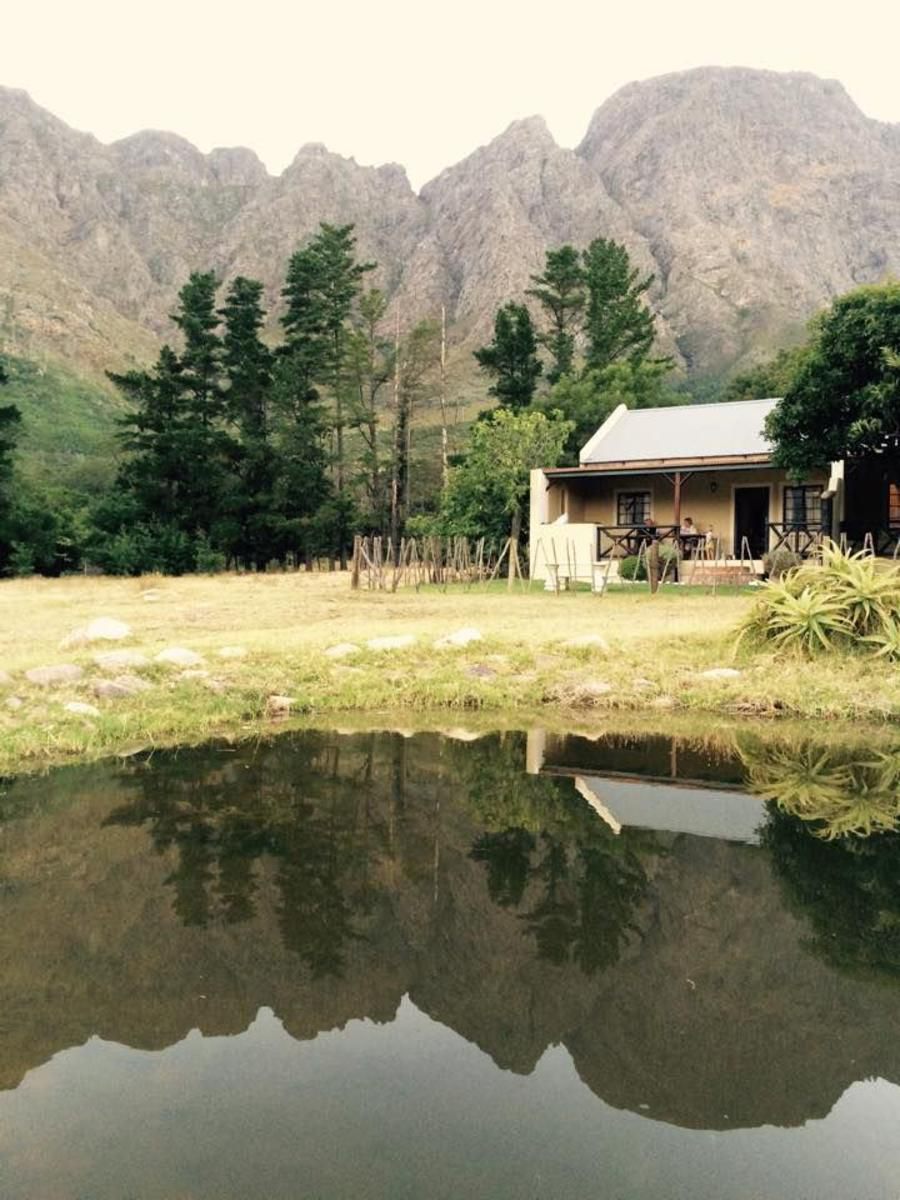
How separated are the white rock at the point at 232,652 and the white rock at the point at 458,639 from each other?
7.30 feet

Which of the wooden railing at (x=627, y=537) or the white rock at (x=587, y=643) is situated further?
the wooden railing at (x=627, y=537)

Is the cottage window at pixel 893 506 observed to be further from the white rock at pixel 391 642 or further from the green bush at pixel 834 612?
the white rock at pixel 391 642

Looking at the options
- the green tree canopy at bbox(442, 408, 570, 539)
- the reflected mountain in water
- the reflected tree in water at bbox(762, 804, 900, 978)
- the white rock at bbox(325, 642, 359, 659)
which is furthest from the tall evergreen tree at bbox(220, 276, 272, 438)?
the reflected tree in water at bbox(762, 804, 900, 978)

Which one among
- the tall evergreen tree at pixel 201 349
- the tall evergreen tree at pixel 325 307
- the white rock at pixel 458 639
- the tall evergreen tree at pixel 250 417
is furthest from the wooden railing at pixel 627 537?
the tall evergreen tree at pixel 201 349

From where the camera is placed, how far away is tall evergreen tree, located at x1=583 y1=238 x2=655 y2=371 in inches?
1832

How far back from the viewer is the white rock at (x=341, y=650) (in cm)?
1038

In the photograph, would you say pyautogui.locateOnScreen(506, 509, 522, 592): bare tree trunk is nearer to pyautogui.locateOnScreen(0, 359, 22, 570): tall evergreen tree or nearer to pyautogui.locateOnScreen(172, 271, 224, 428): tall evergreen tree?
pyautogui.locateOnScreen(172, 271, 224, 428): tall evergreen tree

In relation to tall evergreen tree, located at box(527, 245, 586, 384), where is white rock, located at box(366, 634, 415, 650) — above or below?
below

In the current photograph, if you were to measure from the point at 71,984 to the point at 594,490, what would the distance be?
24841 millimetres

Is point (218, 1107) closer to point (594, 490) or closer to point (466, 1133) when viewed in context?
point (466, 1133)

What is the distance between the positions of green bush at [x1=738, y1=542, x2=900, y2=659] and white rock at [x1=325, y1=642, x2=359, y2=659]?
4530 mm

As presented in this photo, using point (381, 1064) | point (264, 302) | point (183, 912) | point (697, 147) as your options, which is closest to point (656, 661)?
point (183, 912)

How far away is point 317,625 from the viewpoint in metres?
14.1

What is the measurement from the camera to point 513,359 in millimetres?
45375
